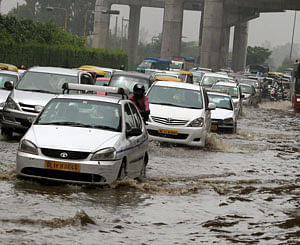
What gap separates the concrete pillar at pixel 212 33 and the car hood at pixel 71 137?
7964cm

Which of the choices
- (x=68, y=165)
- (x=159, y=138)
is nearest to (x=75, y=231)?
(x=68, y=165)

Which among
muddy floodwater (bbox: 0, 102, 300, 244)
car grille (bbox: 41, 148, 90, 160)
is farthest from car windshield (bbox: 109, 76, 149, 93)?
car grille (bbox: 41, 148, 90, 160)

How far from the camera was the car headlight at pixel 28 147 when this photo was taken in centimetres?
1052

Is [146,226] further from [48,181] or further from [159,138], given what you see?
[159,138]

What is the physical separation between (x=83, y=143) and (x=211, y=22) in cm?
8069

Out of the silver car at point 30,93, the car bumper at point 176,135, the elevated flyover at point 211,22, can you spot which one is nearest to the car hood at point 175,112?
the car bumper at point 176,135

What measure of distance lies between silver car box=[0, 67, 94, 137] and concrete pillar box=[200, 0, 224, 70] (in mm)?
71518

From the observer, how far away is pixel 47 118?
11703 millimetres

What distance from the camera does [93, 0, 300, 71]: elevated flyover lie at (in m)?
89.8

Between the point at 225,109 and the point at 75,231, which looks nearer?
the point at 75,231

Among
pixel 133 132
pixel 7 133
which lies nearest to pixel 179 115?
pixel 7 133

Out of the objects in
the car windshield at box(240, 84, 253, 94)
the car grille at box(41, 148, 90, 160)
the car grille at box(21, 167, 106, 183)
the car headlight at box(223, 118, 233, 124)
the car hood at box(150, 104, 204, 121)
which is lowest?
the car windshield at box(240, 84, 253, 94)

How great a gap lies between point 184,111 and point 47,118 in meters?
7.70

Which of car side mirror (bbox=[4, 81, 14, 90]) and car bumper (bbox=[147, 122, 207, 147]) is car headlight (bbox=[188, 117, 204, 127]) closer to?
car bumper (bbox=[147, 122, 207, 147])
